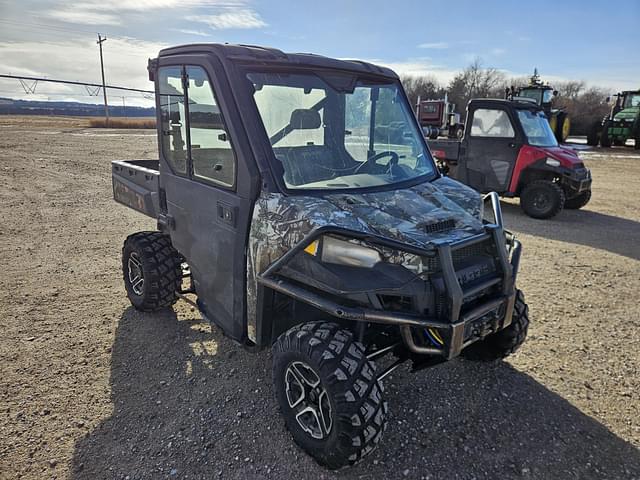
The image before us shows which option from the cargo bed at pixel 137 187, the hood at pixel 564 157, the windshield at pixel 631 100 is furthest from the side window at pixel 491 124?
the windshield at pixel 631 100

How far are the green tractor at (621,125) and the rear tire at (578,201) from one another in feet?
51.6

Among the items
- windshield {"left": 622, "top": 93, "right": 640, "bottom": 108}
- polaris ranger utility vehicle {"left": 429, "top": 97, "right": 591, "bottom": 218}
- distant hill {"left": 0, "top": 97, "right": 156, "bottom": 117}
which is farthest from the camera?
distant hill {"left": 0, "top": 97, "right": 156, "bottom": 117}

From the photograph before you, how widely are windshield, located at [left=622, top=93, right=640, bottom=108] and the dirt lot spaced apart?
22384 millimetres

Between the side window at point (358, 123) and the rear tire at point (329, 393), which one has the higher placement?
the side window at point (358, 123)

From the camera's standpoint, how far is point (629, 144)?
25.1 metres

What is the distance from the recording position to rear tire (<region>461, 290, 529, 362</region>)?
10.8ft

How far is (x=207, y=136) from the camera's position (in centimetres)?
299

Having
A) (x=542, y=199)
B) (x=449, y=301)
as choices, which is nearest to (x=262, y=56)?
(x=449, y=301)

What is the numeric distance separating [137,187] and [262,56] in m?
2.16

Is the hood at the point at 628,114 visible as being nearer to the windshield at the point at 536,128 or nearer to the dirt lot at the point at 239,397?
the windshield at the point at 536,128

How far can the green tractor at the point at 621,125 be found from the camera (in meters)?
21.3

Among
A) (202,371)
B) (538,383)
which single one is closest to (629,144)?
(538,383)

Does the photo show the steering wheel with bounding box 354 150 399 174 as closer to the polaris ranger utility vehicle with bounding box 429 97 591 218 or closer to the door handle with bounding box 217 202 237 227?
the door handle with bounding box 217 202 237 227

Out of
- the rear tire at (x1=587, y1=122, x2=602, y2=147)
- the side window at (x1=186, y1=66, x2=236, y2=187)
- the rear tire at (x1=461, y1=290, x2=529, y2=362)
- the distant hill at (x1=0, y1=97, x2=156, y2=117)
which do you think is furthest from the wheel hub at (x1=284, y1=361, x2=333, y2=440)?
the distant hill at (x1=0, y1=97, x2=156, y2=117)
